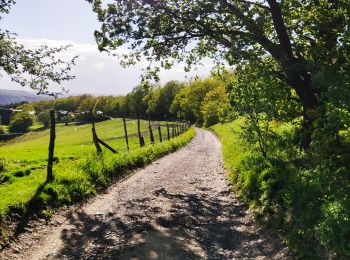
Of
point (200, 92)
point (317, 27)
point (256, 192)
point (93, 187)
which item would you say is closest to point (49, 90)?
point (93, 187)

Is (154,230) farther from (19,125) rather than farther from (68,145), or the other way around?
(19,125)

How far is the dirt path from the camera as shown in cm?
977

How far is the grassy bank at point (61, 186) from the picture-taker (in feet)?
40.2

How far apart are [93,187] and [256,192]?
6968mm

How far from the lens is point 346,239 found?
6.50 metres

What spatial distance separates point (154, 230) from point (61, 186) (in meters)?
5.02

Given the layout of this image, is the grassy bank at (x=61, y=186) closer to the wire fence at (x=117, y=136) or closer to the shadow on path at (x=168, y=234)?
the wire fence at (x=117, y=136)

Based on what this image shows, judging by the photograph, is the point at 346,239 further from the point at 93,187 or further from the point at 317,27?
the point at 93,187

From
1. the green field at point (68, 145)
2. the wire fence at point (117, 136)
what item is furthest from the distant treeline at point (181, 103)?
the wire fence at point (117, 136)

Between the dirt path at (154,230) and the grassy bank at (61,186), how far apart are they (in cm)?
68

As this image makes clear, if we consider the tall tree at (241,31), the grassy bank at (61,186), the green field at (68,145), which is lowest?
the green field at (68,145)

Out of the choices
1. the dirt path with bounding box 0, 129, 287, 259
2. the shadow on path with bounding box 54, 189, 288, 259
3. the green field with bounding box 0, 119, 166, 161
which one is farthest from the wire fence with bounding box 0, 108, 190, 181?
the shadow on path with bounding box 54, 189, 288, 259

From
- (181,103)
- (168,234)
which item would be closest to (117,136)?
(181,103)

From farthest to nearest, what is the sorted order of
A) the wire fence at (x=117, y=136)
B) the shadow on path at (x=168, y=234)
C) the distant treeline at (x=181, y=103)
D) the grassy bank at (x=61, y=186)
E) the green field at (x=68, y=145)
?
the distant treeline at (x=181, y=103)
the green field at (x=68, y=145)
the wire fence at (x=117, y=136)
the grassy bank at (x=61, y=186)
the shadow on path at (x=168, y=234)
